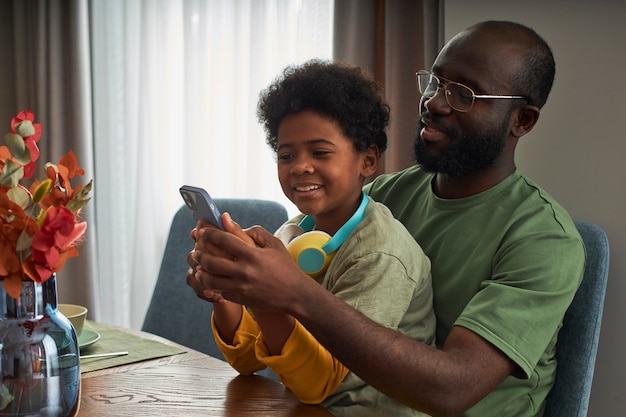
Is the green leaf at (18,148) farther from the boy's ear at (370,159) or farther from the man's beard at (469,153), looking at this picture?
the man's beard at (469,153)

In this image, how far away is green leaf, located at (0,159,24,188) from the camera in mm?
1148

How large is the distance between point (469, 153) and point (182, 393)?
0.82m

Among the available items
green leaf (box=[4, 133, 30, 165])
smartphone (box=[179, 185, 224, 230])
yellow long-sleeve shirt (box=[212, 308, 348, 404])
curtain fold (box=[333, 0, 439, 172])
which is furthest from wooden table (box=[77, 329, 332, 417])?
curtain fold (box=[333, 0, 439, 172])

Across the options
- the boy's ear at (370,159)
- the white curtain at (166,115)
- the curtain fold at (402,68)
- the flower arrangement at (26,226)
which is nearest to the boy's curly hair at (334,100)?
the boy's ear at (370,159)

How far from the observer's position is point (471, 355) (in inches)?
55.6

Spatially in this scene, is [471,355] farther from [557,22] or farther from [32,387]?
[557,22]

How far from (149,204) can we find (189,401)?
9.05 ft

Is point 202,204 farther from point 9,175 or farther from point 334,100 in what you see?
point 334,100

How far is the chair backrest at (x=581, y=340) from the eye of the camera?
1580mm

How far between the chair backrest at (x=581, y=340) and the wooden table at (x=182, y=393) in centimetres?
54

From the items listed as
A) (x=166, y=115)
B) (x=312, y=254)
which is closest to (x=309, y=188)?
(x=312, y=254)

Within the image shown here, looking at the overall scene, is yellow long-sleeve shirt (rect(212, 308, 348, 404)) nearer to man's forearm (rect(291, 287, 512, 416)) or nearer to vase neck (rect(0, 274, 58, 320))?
man's forearm (rect(291, 287, 512, 416))

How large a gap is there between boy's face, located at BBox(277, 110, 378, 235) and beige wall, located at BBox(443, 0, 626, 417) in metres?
0.77

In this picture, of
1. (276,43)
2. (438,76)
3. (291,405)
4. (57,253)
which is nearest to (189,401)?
(291,405)
